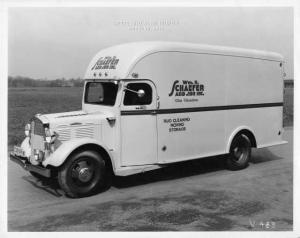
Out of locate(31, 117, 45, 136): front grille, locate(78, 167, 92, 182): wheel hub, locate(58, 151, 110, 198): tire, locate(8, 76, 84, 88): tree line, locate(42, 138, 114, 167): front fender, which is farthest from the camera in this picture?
locate(8, 76, 84, 88): tree line

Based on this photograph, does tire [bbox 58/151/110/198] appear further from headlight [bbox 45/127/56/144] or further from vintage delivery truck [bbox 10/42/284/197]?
headlight [bbox 45/127/56/144]

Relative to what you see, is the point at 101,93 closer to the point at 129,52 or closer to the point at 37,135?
the point at 129,52

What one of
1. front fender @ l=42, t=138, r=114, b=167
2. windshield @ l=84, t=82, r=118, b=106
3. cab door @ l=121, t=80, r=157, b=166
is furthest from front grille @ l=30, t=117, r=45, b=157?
cab door @ l=121, t=80, r=157, b=166

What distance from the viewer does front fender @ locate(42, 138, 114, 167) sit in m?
7.06

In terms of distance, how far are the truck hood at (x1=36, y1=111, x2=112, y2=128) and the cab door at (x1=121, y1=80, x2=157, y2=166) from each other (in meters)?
0.48

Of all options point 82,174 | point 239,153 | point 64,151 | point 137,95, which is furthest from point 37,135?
point 239,153

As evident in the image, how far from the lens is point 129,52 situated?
790 cm

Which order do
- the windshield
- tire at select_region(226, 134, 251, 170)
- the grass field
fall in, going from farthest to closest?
the grass field
tire at select_region(226, 134, 251, 170)
the windshield

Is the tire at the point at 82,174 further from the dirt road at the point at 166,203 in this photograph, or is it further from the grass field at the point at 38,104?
the grass field at the point at 38,104

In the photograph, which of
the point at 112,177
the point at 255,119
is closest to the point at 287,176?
the point at 255,119
